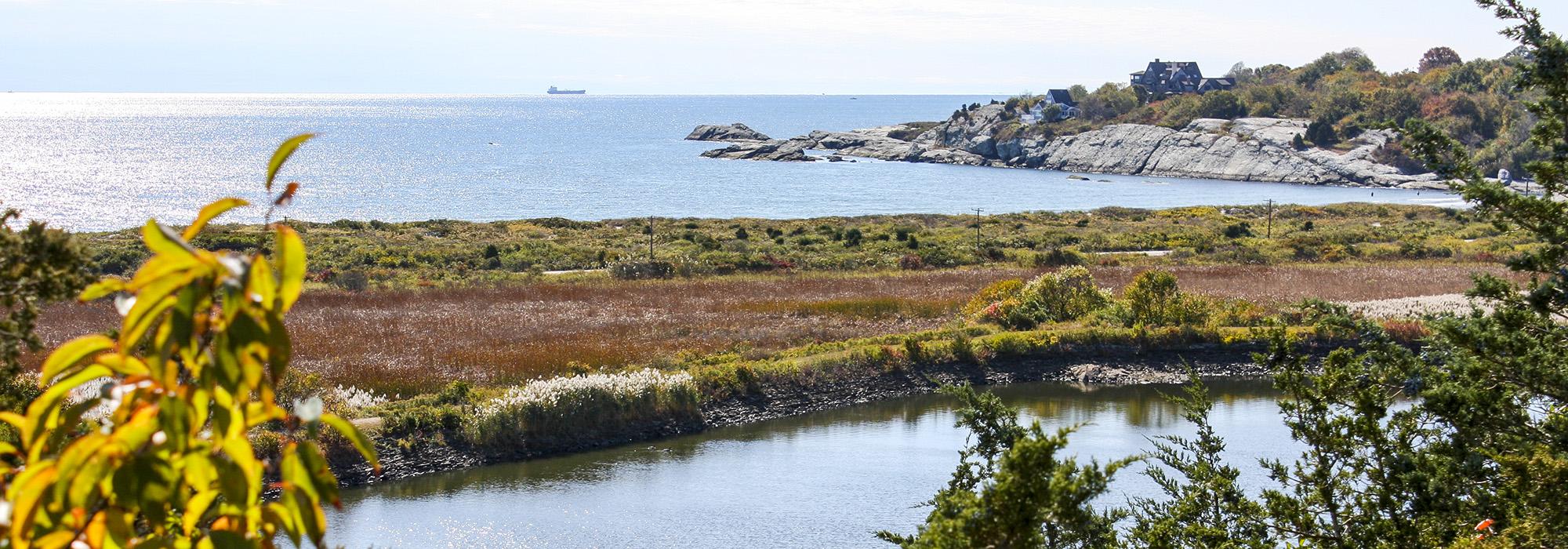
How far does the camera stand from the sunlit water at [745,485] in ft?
56.0

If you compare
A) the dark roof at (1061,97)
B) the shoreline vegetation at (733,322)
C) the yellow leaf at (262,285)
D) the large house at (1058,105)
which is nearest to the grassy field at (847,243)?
the shoreline vegetation at (733,322)

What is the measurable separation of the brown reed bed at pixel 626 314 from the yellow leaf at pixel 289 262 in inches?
887

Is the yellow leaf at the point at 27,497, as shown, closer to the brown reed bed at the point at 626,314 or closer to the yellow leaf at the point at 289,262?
the yellow leaf at the point at 289,262

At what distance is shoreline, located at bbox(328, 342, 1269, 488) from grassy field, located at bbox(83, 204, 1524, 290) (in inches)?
692

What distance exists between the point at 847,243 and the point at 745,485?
37586mm

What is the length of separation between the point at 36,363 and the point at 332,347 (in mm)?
5702

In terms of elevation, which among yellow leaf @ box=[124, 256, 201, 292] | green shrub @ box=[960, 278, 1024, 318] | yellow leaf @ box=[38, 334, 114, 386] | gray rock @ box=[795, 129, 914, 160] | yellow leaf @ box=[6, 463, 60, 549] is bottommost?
green shrub @ box=[960, 278, 1024, 318]

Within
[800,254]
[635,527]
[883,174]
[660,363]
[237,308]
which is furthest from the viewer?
[883,174]

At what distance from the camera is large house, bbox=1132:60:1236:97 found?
170 metres

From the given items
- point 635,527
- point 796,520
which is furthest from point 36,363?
point 796,520

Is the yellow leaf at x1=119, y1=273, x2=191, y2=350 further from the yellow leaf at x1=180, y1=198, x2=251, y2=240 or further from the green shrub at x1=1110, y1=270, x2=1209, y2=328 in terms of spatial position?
the green shrub at x1=1110, y1=270, x2=1209, y2=328

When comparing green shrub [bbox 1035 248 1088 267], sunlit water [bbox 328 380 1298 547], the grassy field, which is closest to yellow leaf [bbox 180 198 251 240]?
sunlit water [bbox 328 380 1298 547]

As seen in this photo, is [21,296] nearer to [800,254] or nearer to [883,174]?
[800,254]

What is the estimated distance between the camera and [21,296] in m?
5.77
